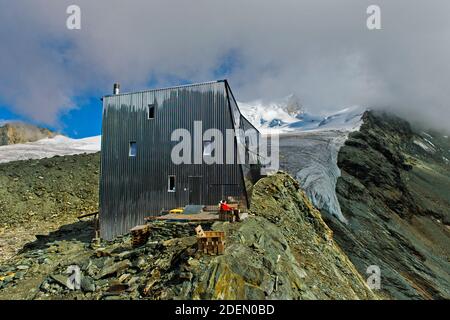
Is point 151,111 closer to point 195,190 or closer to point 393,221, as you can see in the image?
point 195,190

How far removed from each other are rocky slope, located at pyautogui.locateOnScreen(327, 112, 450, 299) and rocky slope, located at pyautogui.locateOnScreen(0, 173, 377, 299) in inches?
286

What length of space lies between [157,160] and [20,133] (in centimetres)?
7961

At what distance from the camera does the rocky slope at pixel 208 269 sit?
31.6 feet

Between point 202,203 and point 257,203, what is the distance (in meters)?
3.61

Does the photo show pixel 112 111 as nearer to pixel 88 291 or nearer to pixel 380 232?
pixel 88 291

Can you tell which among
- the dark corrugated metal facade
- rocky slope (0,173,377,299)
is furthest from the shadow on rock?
rocky slope (0,173,377,299)

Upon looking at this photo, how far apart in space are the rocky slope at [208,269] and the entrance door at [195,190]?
3744 mm

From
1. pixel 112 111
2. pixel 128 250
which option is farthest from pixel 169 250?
pixel 112 111

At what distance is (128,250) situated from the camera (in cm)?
1412

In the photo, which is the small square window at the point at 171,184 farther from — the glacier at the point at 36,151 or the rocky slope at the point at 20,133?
the rocky slope at the point at 20,133

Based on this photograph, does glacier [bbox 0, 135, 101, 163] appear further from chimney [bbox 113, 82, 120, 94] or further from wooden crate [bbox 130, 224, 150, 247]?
wooden crate [bbox 130, 224, 150, 247]

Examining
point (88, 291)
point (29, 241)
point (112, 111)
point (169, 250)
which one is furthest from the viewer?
point (29, 241)

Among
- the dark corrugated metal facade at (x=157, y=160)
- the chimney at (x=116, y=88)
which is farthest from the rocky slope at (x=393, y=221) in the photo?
the chimney at (x=116, y=88)

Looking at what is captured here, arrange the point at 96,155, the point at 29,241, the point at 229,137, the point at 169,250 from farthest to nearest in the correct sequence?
the point at 96,155 → the point at 29,241 → the point at 229,137 → the point at 169,250
